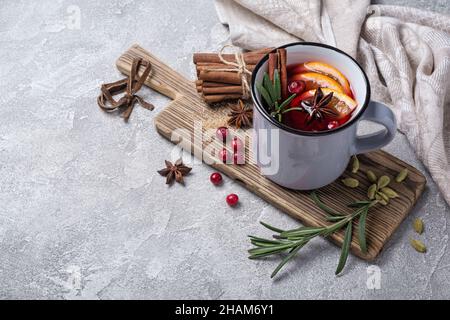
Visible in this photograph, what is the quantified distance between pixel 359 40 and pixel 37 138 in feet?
2.75

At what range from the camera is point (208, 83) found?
5.00ft

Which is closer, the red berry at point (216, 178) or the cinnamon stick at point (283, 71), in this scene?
the cinnamon stick at point (283, 71)

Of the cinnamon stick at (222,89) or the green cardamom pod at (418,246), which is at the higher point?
the cinnamon stick at (222,89)

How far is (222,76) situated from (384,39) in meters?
0.44

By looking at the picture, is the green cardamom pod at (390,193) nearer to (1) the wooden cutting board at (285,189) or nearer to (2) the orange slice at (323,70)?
(1) the wooden cutting board at (285,189)

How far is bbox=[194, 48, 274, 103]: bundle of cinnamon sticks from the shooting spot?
1.51 meters

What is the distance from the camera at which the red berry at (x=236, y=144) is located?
57.8 inches

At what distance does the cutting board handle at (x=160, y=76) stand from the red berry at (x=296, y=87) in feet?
0.98

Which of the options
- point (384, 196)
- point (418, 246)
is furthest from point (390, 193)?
point (418, 246)

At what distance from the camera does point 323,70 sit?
4.45 ft

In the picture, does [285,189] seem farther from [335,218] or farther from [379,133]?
[379,133]

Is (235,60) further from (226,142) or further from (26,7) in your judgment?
(26,7)

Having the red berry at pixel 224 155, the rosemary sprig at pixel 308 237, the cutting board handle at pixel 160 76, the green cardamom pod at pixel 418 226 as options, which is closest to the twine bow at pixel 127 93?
the cutting board handle at pixel 160 76

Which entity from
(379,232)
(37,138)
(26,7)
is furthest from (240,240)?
(26,7)
